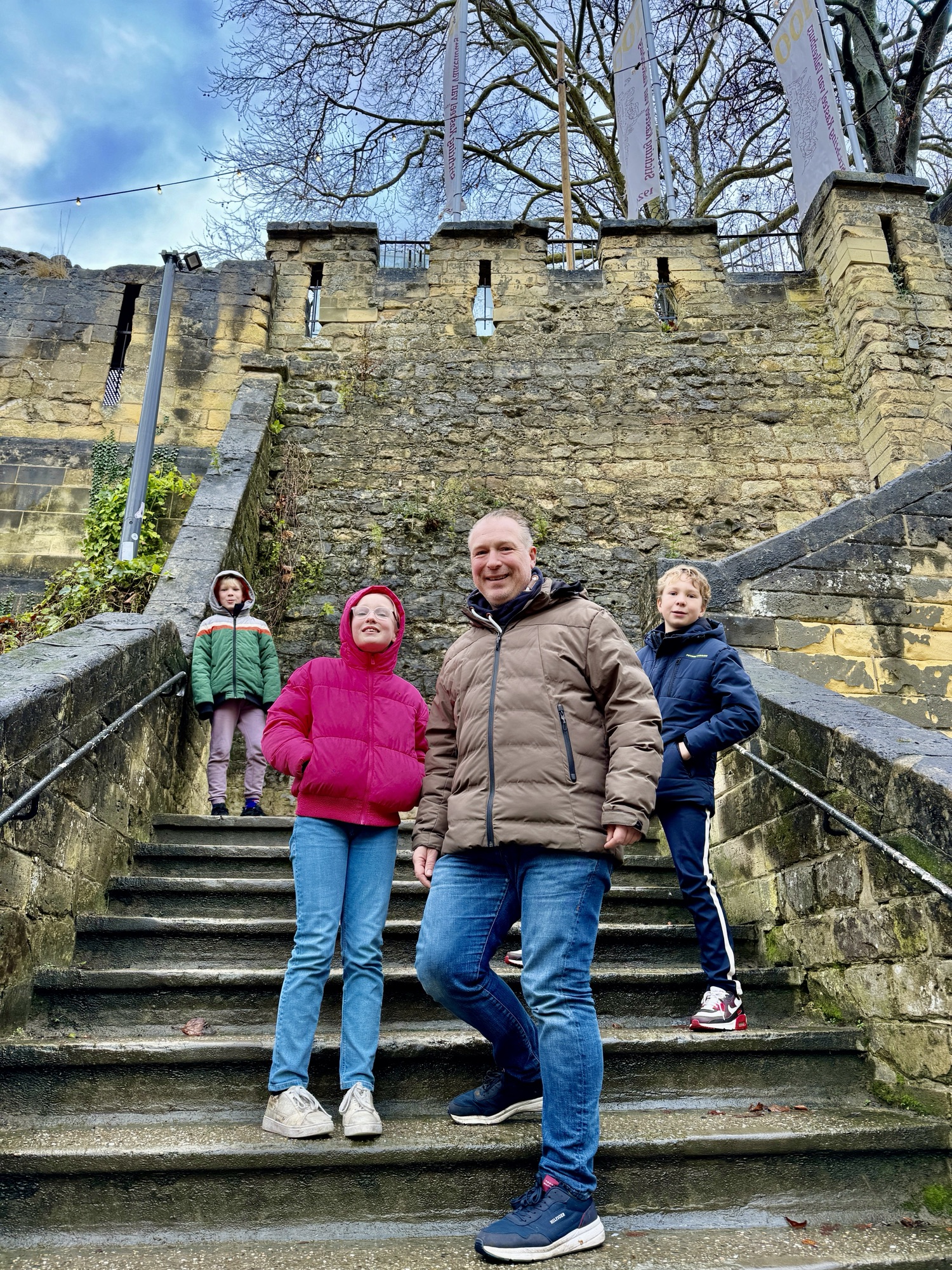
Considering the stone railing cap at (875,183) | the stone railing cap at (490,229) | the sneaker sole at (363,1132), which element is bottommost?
the sneaker sole at (363,1132)

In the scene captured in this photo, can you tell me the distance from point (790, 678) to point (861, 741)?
99 centimetres

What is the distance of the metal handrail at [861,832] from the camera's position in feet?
8.22

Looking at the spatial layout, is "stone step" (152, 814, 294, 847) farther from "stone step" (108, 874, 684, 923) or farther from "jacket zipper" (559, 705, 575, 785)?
"jacket zipper" (559, 705, 575, 785)

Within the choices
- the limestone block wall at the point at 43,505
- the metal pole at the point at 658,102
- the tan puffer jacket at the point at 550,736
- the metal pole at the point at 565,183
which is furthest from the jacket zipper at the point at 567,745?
the metal pole at the point at 658,102

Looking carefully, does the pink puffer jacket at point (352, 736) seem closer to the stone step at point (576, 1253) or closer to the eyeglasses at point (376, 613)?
the eyeglasses at point (376, 613)

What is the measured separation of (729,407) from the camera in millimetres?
8492

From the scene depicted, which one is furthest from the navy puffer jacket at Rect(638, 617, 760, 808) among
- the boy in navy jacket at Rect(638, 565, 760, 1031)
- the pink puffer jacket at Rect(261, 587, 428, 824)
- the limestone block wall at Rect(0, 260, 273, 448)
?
the limestone block wall at Rect(0, 260, 273, 448)

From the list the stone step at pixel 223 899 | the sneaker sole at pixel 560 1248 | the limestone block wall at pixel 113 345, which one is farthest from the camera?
the limestone block wall at pixel 113 345

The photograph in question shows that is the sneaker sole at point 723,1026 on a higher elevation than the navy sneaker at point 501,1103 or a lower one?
higher

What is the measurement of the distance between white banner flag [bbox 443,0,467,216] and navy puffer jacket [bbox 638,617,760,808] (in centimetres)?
818

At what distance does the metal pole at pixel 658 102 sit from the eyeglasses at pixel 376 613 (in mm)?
9234

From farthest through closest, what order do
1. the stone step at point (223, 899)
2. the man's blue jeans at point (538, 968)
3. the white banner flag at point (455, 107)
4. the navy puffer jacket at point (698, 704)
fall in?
the white banner flag at point (455, 107) → the stone step at point (223, 899) → the navy puffer jacket at point (698, 704) → the man's blue jeans at point (538, 968)

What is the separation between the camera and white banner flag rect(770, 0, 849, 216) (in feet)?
30.8

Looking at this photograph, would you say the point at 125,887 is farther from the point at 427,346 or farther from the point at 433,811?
the point at 427,346
